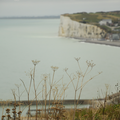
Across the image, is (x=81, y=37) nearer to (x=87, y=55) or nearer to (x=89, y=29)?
(x=89, y=29)

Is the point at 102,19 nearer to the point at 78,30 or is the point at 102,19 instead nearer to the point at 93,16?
the point at 93,16

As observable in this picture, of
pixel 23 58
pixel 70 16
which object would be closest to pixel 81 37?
pixel 70 16

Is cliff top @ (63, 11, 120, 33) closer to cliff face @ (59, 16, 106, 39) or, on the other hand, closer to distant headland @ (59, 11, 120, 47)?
distant headland @ (59, 11, 120, 47)

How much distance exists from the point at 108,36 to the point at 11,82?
9772mm

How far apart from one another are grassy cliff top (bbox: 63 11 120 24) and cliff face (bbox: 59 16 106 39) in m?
0.42

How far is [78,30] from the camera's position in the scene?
16547mm

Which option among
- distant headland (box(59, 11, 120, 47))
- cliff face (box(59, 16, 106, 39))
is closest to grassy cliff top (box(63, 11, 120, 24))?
distant headland (box(59, 11, 120, 47))

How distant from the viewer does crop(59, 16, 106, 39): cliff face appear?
50.3ft

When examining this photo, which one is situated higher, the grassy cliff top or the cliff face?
the grassy cliff top

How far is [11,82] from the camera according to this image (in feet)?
18.0

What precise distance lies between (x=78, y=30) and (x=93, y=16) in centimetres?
182

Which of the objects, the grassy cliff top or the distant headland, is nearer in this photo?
the distant headland

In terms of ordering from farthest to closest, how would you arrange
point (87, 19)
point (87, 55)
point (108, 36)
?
point (87, 19)
point (108, 36)
point (87, 55)

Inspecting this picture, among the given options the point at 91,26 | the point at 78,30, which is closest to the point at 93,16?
the point at 91,26
